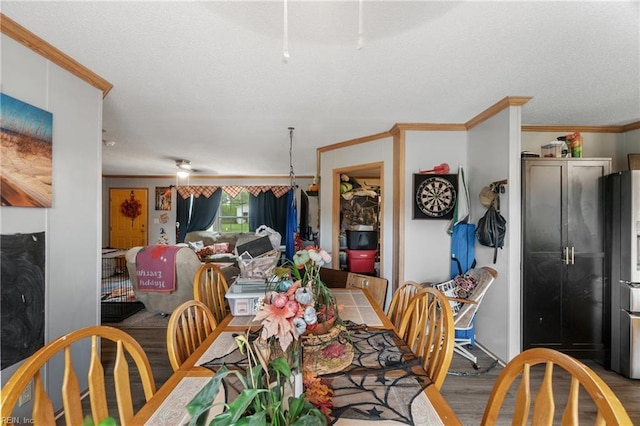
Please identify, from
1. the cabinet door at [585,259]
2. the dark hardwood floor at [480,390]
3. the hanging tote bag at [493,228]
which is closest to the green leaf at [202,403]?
the dark hardwood floor at [480,390]

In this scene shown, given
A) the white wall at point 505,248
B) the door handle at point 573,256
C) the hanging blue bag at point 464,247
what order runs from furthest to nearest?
the hanging blue bag at point 464,247
the door handle at point 573,256
the white wall at point 505,248

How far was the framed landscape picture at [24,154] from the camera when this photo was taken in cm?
157

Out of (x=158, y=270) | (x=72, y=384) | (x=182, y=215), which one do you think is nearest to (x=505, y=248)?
(x=72, y=384)

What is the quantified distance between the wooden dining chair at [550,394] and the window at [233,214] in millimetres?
7255

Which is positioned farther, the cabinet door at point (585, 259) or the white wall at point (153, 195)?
the white wall at point (153, 195)

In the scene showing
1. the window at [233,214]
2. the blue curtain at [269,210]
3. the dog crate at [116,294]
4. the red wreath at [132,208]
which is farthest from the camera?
the window at [233,214]

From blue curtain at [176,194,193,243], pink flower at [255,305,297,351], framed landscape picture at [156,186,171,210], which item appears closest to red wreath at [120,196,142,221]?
framed landscape picture at [156,186,171,210]

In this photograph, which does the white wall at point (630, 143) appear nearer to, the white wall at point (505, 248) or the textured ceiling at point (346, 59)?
the textured ceiling at point (346, 59)

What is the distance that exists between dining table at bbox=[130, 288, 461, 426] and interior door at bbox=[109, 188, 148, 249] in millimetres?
7171

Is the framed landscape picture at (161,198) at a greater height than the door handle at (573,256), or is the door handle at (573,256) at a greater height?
the framed landscape picture at (161,198)

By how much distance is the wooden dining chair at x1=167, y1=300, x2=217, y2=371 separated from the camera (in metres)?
1.21

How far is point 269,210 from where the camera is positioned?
7492mm

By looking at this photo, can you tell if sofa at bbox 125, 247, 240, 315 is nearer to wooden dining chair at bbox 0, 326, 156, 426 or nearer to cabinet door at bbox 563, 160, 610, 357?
wooden dining chair at bbox 0, 326, 156, 426

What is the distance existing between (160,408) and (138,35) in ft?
6.21
